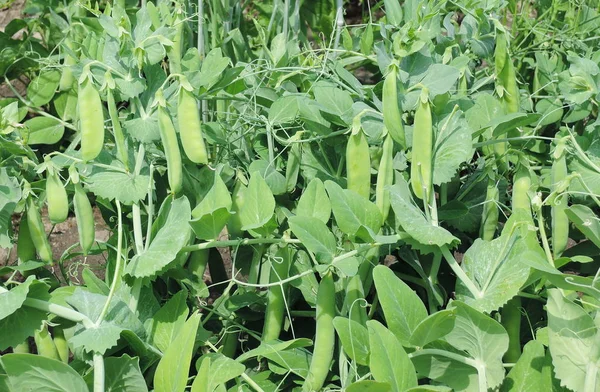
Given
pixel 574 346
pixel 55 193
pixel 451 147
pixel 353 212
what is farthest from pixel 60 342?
pixel 574 346

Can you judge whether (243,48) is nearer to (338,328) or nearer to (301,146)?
(301,146)

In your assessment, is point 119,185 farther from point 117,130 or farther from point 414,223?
point 414,223

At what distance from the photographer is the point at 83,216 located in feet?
4.42

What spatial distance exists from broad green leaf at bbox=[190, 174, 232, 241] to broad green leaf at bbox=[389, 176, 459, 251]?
30 cm

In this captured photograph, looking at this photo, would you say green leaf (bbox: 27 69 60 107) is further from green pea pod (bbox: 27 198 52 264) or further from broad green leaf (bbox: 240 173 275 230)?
broad green leaf (bbox: 240 173 275 230)

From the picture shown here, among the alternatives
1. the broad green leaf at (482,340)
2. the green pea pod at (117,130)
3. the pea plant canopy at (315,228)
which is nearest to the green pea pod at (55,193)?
the pea plant canopy at (315,228)

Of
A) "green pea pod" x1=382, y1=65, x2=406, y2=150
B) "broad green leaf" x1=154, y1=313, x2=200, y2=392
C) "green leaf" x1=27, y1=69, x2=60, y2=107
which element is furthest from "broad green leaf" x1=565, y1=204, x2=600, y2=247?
"green leaf" x1=27, y1=69, x2=60, y2=107

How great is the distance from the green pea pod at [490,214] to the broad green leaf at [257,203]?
45cm

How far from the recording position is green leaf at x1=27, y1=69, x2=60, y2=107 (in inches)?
87.8

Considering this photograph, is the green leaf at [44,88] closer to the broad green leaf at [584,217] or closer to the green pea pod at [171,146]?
the green pea pod at [171,146]

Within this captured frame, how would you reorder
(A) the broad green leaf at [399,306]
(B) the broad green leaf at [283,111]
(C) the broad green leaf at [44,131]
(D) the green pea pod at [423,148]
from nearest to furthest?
(A) the broad green leaf at [399,306], (D) the green pea pod at [423,148], (B) the broad green leaf at [283,111], (C) the broad green leaf at [44,131]

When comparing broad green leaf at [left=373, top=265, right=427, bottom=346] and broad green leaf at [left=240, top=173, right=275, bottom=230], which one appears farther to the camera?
broad green leaf at [left=240, top=173, right=275, bottom=230]

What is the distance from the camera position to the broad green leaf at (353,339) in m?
1.22

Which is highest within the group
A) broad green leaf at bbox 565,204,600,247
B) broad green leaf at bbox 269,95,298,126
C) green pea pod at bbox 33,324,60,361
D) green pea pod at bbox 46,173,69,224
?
broad green leaf at bbox 269,95,298,126
